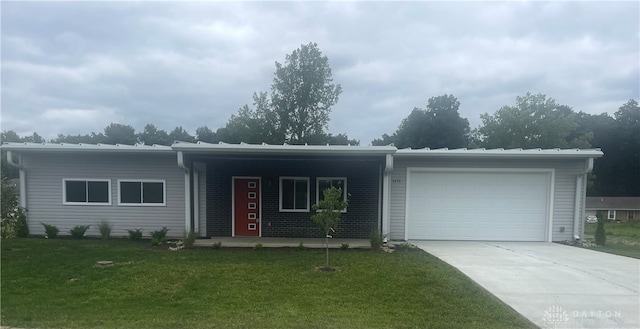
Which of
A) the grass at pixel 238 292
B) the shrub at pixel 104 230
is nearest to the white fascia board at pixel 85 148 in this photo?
the shrub at pixel 104 230

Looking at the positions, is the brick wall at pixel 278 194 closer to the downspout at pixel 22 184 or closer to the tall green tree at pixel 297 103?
the downspout at pixel 22 184

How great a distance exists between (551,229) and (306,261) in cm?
829

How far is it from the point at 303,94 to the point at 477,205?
21564 millimetres

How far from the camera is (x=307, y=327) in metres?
4.11

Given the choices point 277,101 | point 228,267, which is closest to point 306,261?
point 228,267

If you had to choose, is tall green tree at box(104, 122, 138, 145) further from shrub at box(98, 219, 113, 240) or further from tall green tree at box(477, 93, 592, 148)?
tall green tree at box(477, 93, 592, 148)

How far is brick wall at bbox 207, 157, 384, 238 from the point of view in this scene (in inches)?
440

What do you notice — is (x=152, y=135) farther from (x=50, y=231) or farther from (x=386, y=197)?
(x=386, y=197)

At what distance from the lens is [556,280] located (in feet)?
20.6

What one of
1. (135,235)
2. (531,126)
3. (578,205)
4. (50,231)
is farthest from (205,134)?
(578,205)

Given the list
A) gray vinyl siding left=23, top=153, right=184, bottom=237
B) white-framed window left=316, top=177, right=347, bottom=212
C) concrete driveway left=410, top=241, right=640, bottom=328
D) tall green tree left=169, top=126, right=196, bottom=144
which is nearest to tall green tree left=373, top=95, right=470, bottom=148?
tall green tree left=169, top=126, right=196, bottom=144

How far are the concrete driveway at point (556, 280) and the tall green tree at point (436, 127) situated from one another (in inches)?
1172

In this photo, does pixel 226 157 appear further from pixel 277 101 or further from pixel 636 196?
pixel 636 196

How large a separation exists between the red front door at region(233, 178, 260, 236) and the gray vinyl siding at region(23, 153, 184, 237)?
70.1 inches
